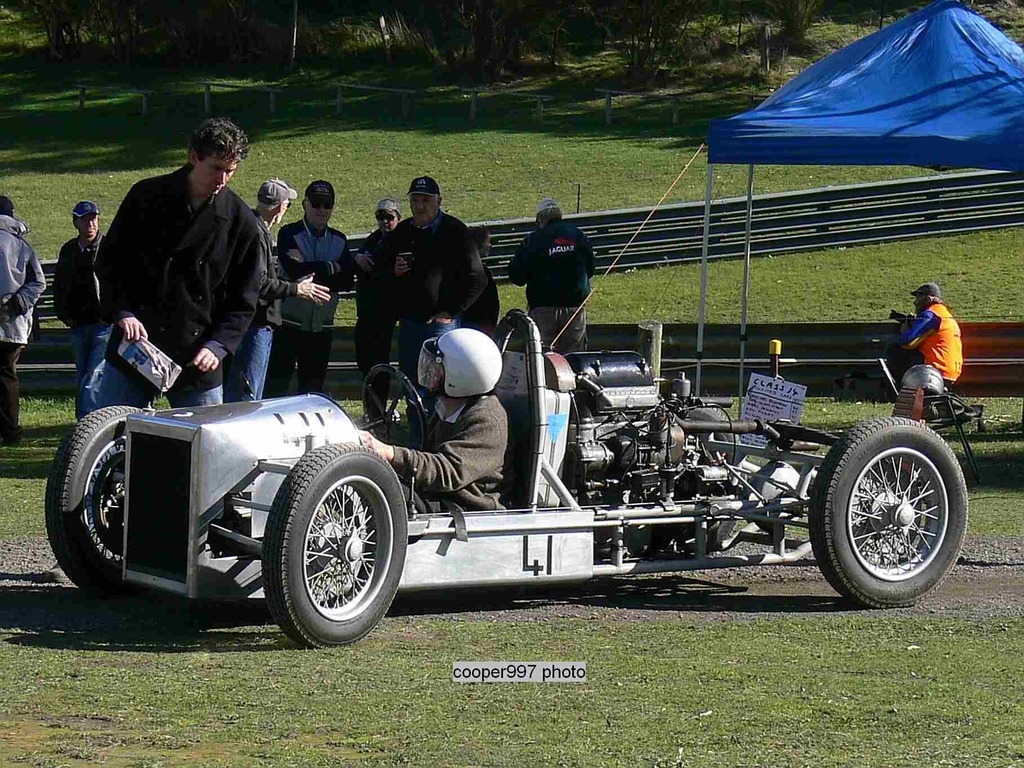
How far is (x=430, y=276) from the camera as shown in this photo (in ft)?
36.2

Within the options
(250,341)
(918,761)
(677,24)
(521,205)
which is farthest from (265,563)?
(677,24)

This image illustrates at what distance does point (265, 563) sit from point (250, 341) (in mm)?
3418

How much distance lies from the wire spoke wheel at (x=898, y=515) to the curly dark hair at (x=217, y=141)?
3.12 metres

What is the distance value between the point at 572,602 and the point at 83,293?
612 cm

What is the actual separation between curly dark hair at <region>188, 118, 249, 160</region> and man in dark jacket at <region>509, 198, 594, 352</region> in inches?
264

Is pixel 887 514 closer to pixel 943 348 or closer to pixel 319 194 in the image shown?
pixel 319 194

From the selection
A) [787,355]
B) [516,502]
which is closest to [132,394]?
[516,502]

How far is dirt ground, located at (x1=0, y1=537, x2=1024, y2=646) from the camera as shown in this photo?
705 cm

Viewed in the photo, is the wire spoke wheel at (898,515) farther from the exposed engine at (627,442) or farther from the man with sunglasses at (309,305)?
the man with sunglasses at (309,305)

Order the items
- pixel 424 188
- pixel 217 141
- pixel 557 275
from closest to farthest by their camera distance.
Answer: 1. pixel 217 141
2. pixel 424 188
3. pixel 557 275

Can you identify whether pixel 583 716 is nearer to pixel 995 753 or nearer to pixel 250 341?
pixel 995 753

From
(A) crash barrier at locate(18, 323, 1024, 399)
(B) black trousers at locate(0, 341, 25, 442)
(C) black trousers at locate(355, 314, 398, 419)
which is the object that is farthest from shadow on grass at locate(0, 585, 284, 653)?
(A) crash barrier at locate(18, 323, 1024, 399)

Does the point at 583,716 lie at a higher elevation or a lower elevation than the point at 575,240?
lower

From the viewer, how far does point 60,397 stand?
53.8 feet
